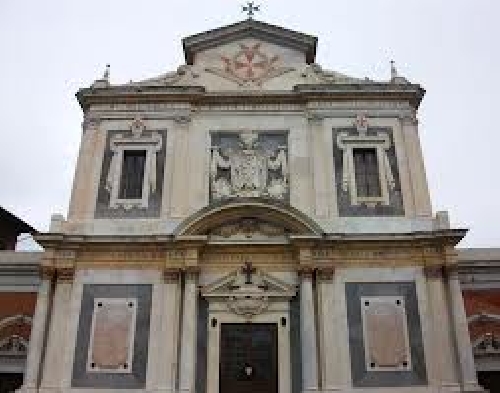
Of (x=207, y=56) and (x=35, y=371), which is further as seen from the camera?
(x=207, y=56)

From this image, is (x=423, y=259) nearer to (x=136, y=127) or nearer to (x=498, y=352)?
(x=498, y=352)

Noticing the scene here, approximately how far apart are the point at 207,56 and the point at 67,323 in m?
10.2

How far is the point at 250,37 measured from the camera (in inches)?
900

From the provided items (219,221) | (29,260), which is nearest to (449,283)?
(219,221)

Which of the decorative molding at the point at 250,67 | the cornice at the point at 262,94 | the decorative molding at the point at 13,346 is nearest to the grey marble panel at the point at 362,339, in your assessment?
the cornice at the point at 262,94

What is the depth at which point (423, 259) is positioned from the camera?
17922mm

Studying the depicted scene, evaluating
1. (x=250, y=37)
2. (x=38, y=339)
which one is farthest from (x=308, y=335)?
(x=250, y=37)

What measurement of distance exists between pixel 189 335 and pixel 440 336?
21.3 feet

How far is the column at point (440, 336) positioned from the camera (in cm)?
1636

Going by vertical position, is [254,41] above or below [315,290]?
above

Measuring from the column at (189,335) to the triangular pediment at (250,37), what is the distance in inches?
337

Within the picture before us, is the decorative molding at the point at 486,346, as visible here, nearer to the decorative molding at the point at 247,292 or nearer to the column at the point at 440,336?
the column at the point at 440,336

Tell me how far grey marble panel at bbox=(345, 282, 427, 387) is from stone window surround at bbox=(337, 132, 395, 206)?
260cm

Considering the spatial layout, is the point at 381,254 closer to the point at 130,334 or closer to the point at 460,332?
the point at 460,332
